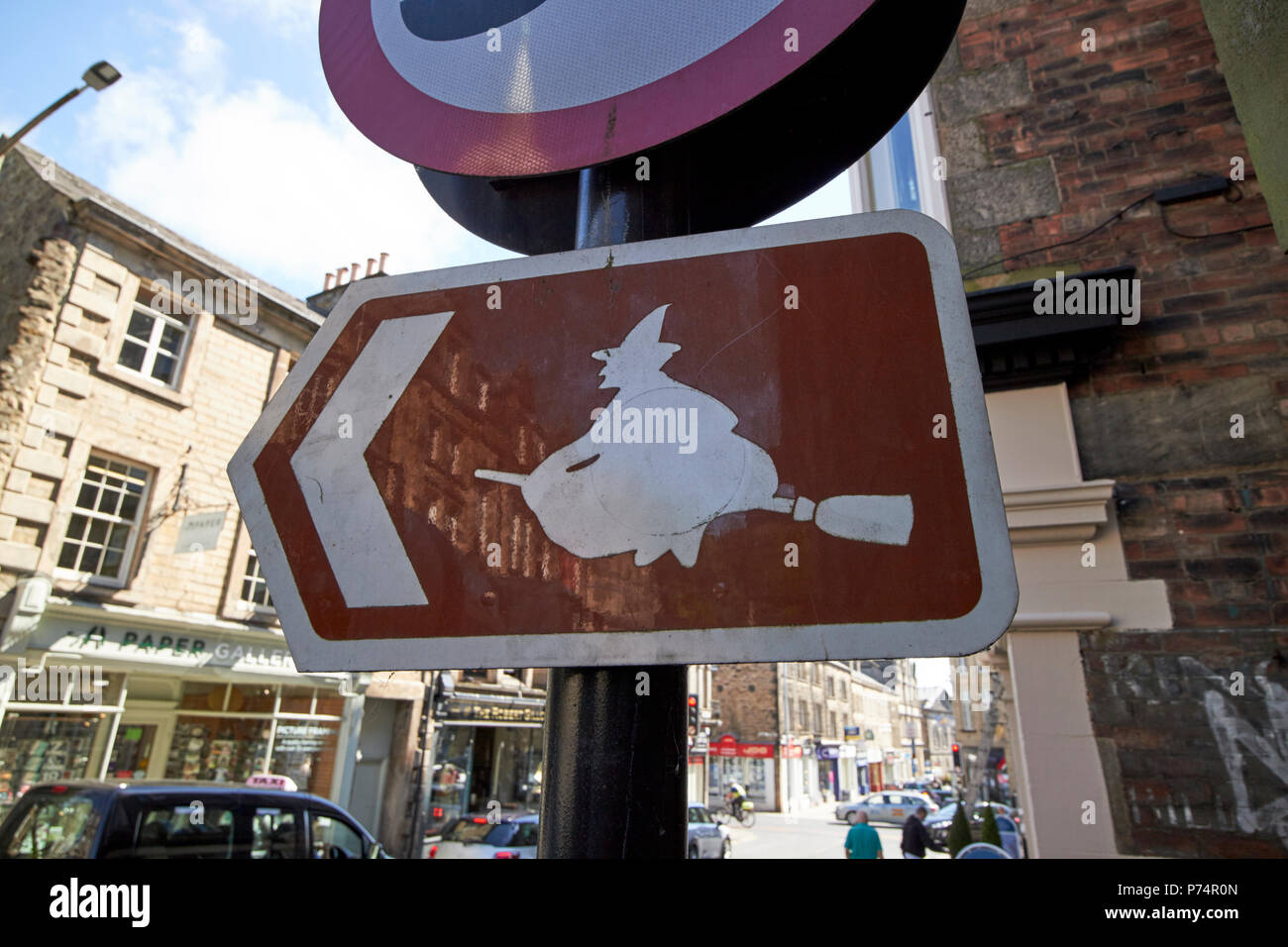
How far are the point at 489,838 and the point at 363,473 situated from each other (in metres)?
11.4

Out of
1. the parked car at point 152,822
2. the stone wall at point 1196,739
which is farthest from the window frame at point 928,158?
the parked car at point 152,822

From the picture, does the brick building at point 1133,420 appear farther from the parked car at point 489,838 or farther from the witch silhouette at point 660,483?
the parked car at point 489,838

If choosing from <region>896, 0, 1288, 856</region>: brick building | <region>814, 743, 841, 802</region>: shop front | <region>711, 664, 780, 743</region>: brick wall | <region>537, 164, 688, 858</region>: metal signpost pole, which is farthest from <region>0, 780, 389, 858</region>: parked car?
<region>814, 743, 841, 802</region>: shop front

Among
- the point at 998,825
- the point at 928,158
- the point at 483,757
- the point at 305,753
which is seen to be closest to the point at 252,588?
the point at 305,753

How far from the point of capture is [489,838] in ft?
35.1

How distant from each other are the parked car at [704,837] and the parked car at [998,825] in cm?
508

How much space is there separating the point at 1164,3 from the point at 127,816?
26.0ft

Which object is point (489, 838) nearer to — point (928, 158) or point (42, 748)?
point (42, 748)

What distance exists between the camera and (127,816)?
15.3 feet

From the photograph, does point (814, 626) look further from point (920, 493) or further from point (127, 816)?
point (127, 816)

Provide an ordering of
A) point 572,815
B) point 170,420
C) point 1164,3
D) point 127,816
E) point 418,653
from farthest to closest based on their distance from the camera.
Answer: point 170,420 → point 127,816 → point 1164,3 → point 572,815 → point 418,653
